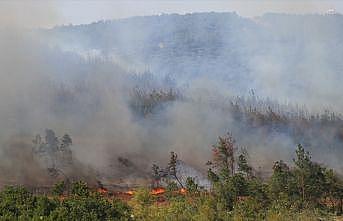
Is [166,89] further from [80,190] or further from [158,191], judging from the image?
[80,190]

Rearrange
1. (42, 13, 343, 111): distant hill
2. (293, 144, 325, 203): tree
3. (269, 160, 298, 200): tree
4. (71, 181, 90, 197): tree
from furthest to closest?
(42, 13, 343, 111): distant hill, (293, 144, 325, 203): tree, (269, 160, 298, 200): tree, (71, 181, 90, 197): tree

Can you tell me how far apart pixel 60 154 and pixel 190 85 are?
183 feet

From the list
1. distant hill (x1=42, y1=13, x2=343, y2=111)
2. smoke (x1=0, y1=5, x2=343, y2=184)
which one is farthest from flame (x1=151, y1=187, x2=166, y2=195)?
distant hill (x1=42, y1=13, x2=343, y2=111)

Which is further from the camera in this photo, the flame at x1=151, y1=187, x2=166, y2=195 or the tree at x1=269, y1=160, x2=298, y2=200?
Result: the flame at x1=151, y1=187, x2=166, y2=195

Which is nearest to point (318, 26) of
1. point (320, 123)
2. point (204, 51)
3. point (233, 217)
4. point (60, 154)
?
point (204, 51)

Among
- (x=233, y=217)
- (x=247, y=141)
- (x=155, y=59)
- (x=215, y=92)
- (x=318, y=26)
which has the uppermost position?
(x=318, y=26)

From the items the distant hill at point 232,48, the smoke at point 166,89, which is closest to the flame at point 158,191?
the smoke at point 166,89

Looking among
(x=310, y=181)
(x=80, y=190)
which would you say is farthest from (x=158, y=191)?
(x=80, y=190)

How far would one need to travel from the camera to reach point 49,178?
7562 centimetres

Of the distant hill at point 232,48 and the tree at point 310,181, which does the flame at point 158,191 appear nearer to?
the tree at point 310,181

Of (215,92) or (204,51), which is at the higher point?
(204,51)

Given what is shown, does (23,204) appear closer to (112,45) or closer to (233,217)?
(233,217)

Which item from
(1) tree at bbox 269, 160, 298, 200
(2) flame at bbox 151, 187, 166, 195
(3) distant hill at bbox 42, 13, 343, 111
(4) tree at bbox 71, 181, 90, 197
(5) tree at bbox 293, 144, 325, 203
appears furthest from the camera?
(3) distant hill at bbox 42, 13, 343, 111

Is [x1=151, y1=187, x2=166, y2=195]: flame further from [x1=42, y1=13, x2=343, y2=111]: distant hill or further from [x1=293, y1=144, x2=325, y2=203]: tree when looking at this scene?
[x1=42, y1=13, x2=343, y2=111]: distant hill
